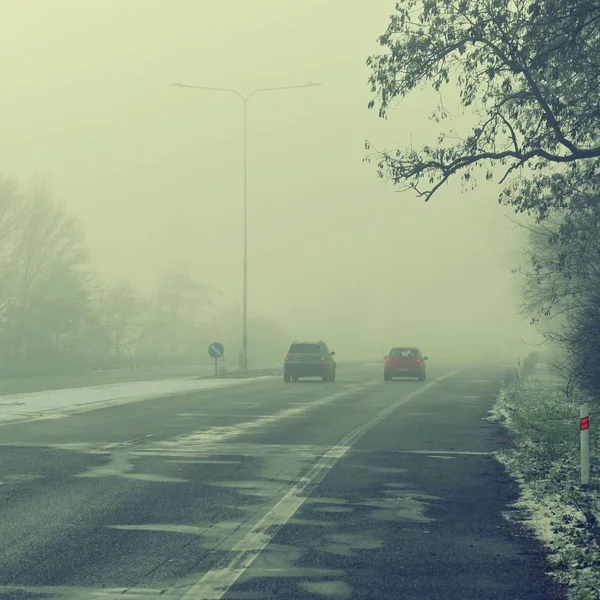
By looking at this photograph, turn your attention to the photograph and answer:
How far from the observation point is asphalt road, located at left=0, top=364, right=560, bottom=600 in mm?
6902

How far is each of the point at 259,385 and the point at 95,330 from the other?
33726 millimetres

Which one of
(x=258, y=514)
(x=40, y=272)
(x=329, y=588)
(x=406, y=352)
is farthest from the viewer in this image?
(x=40, y=272)

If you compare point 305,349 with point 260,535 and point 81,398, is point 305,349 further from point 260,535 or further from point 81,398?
point 260,535

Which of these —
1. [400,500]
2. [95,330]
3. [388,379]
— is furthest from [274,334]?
[400,500]

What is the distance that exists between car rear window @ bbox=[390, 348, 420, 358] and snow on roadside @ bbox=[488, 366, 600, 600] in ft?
70.7

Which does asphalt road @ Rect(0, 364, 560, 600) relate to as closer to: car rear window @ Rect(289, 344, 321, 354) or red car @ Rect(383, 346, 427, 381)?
car rear window @ Rect(289, 344, 321, 354)

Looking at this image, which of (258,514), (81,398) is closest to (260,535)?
(258,514)

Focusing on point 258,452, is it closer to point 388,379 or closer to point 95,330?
point 388,379

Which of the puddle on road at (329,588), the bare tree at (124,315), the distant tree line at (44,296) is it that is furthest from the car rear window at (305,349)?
the bare tree at (124,315)

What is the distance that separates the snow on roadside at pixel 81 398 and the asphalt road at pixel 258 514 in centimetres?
349

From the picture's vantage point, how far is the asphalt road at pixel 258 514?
6.90 m

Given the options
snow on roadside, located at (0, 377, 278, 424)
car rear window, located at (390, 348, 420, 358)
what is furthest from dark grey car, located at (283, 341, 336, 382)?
car rear window, located at (390, 348, 420, 358)

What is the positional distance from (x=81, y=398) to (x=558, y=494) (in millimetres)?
20007

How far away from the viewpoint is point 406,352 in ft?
149
